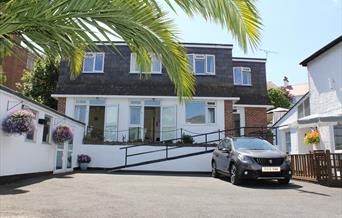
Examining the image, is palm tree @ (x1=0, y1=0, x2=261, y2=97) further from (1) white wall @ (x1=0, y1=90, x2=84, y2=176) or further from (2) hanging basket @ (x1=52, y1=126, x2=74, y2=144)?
(2) hanging basket @ (x1=52, y1=126, x2=74, y2=144)

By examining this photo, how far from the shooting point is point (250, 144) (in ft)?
40.6

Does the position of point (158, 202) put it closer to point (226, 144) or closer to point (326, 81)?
point (226, 144)

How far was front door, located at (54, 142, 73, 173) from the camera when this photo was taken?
14.6 metres

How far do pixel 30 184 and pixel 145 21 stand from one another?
8330 millimetres

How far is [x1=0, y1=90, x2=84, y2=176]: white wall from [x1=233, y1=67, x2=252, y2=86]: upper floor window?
1306cm

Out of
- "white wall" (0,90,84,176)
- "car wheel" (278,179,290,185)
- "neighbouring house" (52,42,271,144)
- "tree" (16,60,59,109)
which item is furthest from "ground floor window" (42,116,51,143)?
"tree" (16,60,59,109)

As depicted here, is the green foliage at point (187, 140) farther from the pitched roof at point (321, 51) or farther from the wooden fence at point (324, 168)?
the wooden fence at point (324, 168)

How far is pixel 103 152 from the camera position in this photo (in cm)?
1786

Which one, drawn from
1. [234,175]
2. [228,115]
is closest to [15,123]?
[234,175]

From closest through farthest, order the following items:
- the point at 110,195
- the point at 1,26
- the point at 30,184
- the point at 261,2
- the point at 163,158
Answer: the point at 1,26 < the point at 261,2 < the point at 110,195 < the point at 30,184 < the point at 163,158

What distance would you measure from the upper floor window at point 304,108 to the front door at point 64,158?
40.0 ft

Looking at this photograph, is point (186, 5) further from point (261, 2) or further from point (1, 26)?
point (1, 26)

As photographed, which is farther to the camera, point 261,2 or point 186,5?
point 261,2

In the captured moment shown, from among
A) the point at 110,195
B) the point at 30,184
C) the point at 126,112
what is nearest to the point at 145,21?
the point at 110,195
